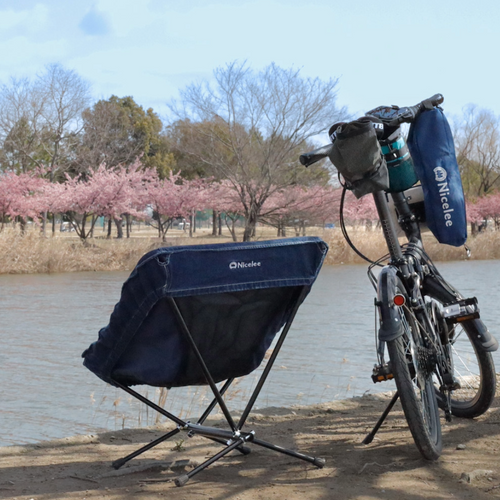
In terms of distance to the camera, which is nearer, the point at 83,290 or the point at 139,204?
the point at 83,290

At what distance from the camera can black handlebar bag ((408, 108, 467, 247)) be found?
3.48m

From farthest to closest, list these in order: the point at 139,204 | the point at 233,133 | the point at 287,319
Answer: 1. the point at 139,204
2. the point at 233,133
3. the point at 287,319

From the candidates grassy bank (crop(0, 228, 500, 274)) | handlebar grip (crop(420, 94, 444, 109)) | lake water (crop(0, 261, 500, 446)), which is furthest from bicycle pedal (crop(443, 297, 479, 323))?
grassy bank (crop(0, 228, 500, 274))

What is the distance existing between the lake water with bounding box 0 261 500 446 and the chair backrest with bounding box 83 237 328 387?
60.0 inches

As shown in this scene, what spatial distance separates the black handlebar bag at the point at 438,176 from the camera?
3484 mm

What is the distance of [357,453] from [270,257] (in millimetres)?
1028

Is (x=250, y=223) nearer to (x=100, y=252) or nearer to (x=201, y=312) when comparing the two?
(x=100, y=252)

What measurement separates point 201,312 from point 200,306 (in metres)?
0.04

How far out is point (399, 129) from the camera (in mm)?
3504

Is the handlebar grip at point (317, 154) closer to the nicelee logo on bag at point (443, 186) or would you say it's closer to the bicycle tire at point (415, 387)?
the nicelee logo on bag at point (443, 186)

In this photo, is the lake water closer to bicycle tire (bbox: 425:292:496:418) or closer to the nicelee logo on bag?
bicycle tire (bbox: 425:292:496:418)

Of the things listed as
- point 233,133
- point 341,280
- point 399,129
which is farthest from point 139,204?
point 399,129

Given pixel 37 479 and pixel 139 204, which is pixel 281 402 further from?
pixel 139 204

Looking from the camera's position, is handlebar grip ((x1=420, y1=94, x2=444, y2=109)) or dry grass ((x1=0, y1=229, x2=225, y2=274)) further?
dry grass ((x1=0, y1=229, x2=225, y2=274))
